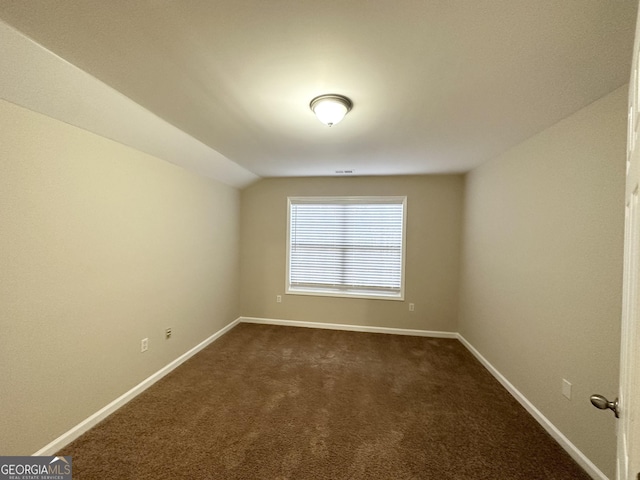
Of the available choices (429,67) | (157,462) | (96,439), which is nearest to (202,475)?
(157,462)

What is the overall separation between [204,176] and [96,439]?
8.79 feet

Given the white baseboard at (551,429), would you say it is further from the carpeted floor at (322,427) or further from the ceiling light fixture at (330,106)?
the ceiling light fixture at (330,106)

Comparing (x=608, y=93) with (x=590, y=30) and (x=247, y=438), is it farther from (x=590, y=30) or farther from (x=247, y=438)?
(x=247, y=438)

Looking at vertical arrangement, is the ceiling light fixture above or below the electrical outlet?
above

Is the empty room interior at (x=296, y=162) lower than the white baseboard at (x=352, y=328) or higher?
higher

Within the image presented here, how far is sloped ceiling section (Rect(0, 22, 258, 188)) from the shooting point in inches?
49.0

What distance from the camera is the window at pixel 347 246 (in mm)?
3942

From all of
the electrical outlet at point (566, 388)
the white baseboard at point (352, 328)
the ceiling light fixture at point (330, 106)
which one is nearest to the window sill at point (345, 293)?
the white baseboard at point (352, 328)

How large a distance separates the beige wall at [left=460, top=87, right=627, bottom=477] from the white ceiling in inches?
11.0

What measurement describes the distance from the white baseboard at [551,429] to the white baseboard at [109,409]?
11.1 ft

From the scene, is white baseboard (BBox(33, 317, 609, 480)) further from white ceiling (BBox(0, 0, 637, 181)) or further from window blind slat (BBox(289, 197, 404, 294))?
white ceiling (BBox(0, 0, 637, 181))

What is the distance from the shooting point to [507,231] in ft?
8.26

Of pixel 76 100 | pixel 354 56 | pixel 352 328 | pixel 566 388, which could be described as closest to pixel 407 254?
pixel 352 328

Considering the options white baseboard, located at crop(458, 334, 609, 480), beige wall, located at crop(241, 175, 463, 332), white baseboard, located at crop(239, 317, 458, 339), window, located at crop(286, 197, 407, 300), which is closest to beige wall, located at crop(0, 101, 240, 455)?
beige wall, located at crop(241, 175, 463, 332)
